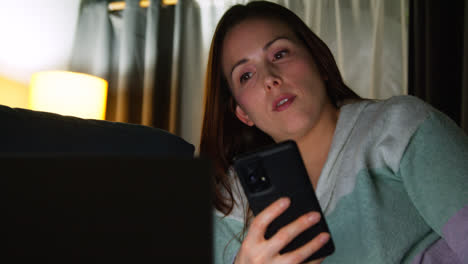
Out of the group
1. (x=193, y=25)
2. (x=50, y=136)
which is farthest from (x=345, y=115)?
(x=193, y=25)

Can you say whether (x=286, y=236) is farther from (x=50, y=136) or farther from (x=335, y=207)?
(x=50, y=136)

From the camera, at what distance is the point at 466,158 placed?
0.58 metres

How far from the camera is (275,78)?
0.80 m

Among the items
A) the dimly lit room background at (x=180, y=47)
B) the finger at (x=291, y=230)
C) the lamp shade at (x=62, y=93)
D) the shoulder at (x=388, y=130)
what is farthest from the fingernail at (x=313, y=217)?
the lamp shade at (x=62, y=93)

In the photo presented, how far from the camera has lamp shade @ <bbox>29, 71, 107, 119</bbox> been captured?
1.64m

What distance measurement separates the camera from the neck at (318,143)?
2.71ft

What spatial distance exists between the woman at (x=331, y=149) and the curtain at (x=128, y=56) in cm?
113

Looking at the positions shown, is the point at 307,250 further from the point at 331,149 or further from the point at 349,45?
the point at 349,45

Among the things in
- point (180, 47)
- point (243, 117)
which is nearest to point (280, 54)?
point (243, 117)

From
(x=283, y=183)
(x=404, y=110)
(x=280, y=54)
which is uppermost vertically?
(x=280, y=54)

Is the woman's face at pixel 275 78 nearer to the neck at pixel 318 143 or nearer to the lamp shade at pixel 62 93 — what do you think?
the neck at pixel 318 143

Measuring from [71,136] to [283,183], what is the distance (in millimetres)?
384

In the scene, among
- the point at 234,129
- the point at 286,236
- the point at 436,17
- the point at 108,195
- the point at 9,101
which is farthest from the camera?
the point at 9,101

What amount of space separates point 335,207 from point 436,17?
137 centimetres
